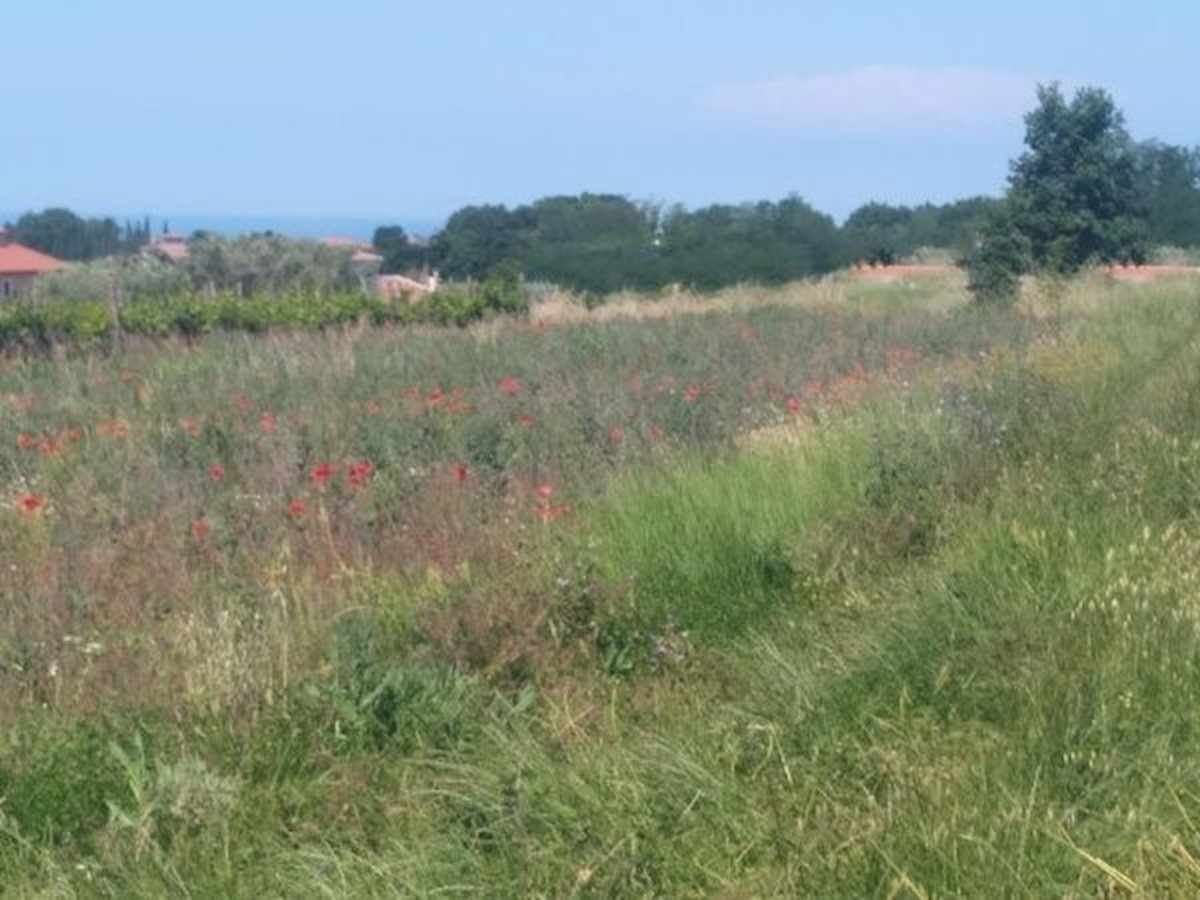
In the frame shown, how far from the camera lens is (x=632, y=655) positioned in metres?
7.19

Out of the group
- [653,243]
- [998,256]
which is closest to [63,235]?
[653,243]

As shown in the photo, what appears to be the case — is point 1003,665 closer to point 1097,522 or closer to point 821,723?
point 821,723

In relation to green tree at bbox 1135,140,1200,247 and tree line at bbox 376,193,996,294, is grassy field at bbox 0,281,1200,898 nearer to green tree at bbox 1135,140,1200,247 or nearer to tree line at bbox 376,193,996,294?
tree line at bbox 376,193,996,294

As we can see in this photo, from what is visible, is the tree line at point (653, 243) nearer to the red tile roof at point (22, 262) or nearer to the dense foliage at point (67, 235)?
the red tile roof at point (22, 262)

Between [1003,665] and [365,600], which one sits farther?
[365,600]

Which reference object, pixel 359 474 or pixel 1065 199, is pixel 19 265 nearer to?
pixel 1065 199

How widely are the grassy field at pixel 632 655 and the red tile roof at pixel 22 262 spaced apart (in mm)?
57099

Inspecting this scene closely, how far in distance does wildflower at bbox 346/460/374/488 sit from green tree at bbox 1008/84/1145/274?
34.8m

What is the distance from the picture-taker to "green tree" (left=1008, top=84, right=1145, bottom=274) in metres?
44.2

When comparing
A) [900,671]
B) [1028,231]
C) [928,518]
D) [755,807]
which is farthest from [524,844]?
[1028,231]

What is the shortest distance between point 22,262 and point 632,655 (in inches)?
2629

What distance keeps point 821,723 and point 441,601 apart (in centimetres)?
232

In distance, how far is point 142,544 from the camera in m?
9.02

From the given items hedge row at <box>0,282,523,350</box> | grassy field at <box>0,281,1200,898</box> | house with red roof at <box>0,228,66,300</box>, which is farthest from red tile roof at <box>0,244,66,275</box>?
grassy field at <box>0,281,1200,898</box>
